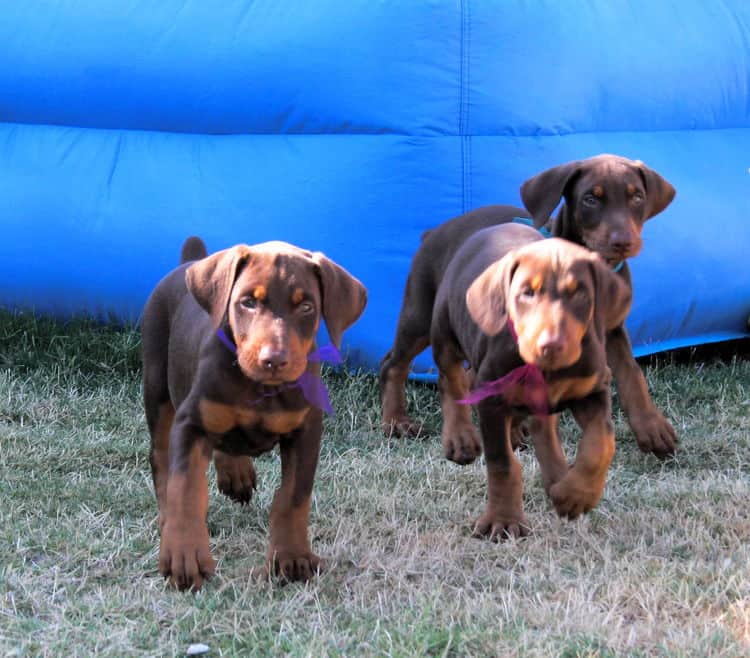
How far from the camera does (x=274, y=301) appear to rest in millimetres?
3834

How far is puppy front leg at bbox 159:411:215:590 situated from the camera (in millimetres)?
3938

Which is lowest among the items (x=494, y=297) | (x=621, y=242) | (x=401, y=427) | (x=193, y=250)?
(x=401, y=427)

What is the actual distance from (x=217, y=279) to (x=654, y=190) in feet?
7.24

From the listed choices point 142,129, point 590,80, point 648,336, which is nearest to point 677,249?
point 648,336

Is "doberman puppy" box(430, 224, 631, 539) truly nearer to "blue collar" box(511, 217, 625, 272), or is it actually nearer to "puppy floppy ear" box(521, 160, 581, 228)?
"puppy floppy ear" box(521, 160, 581, 228)

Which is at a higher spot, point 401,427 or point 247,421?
point 247,421

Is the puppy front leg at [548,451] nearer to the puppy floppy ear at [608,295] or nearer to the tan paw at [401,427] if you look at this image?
the puppy floppy ear at [608,295]

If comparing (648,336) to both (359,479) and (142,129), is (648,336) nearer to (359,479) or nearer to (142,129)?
(359,479)

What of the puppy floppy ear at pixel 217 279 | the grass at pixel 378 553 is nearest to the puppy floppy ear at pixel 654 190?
the grass at pixel 378 553

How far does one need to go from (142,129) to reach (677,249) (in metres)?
3.09

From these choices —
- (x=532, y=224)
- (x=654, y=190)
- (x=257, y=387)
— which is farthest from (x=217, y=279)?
(x=654, y=190)

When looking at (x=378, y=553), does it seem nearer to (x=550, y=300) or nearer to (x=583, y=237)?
(x=550, y=300)

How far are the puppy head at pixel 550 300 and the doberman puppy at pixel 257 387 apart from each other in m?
0.47

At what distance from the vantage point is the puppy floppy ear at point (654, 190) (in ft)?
17.5
